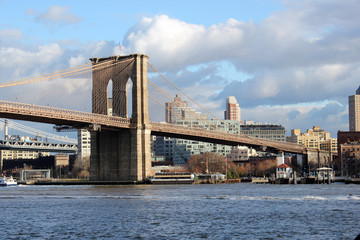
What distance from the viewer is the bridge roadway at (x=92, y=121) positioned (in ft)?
217

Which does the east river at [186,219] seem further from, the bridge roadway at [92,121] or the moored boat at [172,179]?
the moored boat at [172,179]

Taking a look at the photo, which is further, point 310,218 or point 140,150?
point 140,150

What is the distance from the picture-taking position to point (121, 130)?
274 ft

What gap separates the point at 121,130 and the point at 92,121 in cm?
869

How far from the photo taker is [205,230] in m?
29.7

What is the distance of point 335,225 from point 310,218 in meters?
3.02

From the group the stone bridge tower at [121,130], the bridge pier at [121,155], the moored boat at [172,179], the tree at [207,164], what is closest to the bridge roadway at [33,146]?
the tree at [207,164]

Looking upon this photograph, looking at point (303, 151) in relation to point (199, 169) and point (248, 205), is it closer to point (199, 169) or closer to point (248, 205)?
point (199, 169)

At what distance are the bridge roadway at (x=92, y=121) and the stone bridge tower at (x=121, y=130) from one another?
2072 mm

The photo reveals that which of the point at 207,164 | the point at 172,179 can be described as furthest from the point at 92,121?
the point at 207,164

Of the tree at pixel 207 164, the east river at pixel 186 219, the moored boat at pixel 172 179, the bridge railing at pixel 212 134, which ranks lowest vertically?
the east river at pixel 186 219

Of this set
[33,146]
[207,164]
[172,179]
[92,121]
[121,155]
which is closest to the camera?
[92,121]

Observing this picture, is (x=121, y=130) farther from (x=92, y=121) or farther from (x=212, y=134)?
(x=212, y=134)

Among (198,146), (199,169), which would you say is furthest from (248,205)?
(198,146)
